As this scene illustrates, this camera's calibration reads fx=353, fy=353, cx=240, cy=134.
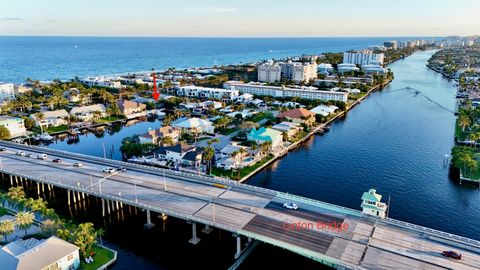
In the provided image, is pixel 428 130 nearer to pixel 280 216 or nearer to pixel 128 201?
pixel 280 216

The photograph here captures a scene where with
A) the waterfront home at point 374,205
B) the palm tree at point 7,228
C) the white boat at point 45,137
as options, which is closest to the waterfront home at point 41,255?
the palm tree at point 7,228

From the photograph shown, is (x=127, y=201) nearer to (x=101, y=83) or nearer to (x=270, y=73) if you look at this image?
(x=101, y=83)

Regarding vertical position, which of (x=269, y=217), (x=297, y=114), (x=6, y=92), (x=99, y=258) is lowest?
(x=99, y=258)

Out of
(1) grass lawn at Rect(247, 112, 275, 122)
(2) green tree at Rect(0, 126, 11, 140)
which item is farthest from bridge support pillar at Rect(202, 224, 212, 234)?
(2) green tree at Rect(0, 126, 11, 140)

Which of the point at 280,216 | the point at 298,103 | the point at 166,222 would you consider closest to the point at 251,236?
the point at 280,216

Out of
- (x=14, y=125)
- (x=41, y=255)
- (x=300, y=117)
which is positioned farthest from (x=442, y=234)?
(x=14, y=125)

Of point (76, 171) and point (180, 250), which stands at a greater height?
point (76, 171)

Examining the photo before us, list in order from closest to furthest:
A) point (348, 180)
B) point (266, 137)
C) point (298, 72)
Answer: point (348, 180) → point (266, 137) → point (298, 72)
